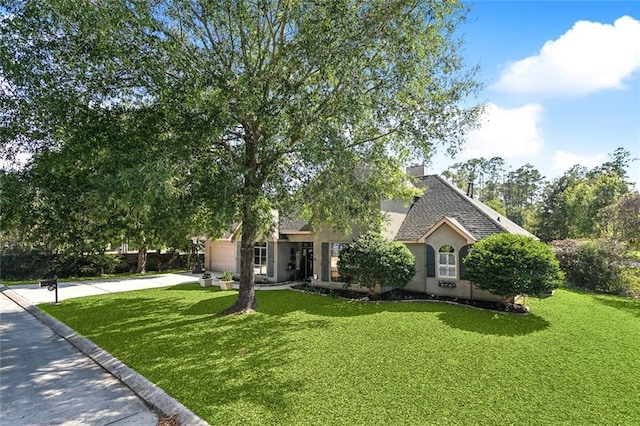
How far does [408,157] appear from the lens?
1228 cm

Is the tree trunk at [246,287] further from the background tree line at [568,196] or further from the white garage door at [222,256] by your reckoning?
the background tree line at [568,196]

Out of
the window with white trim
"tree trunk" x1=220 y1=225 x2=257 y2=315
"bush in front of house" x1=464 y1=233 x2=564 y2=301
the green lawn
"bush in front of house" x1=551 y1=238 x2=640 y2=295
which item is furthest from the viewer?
the window with white trim

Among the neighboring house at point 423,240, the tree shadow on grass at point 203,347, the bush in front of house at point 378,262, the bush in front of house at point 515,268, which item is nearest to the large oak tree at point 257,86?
the tree shadow on grass at point 203,347

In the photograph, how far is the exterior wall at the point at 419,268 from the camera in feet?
51.9

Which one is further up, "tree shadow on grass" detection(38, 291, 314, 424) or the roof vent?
the roof vent

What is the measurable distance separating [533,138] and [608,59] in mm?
13150

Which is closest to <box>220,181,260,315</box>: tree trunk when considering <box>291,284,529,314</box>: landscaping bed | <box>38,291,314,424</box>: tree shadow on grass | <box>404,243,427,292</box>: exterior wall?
<box>38,291,314,424</box>: tree shadow on grass

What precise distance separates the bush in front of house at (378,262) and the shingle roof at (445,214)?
1.82 m

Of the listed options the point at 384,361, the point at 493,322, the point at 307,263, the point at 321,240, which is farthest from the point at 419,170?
the point at 384,361

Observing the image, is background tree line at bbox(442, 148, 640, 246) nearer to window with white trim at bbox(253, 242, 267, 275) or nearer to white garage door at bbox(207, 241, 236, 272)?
window with white trim at bbox(253, 242, 267, 275)

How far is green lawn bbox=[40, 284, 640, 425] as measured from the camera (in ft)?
18.0

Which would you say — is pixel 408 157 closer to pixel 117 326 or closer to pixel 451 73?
pixel 451 73

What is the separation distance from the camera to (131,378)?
22.0ft

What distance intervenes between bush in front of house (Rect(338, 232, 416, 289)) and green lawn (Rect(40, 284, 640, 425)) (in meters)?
1.51
